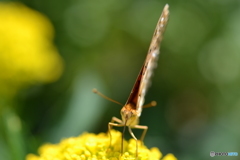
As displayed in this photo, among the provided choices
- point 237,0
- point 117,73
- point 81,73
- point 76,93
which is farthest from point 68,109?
point 237,0

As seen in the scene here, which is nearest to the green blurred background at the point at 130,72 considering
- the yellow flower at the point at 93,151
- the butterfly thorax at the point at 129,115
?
→ the yellow flower at the point at 93,151

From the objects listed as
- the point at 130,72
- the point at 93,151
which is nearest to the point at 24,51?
the point at 130,72

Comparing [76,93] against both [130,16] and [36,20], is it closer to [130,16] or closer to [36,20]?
[36,20]

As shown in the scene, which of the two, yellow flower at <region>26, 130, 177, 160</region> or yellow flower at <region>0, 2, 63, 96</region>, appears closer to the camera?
yellow flower at <region>26, 130, 177, 160</region>

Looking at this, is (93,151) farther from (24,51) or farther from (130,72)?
(130,72)

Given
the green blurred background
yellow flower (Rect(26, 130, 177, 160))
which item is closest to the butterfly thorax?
yellow flower (Rect(26, 130, 177, 160))

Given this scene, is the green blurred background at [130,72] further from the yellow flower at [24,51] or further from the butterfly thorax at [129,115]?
the butterfly thorax at [129,115]

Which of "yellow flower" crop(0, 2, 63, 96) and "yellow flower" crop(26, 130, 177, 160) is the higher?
"yellow flower" crop(0, 2, 63, 96)

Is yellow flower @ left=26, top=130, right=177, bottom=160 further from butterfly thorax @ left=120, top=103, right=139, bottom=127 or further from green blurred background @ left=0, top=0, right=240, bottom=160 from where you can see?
green blurred background @ left=0, top=0, right=240, bottom=160
